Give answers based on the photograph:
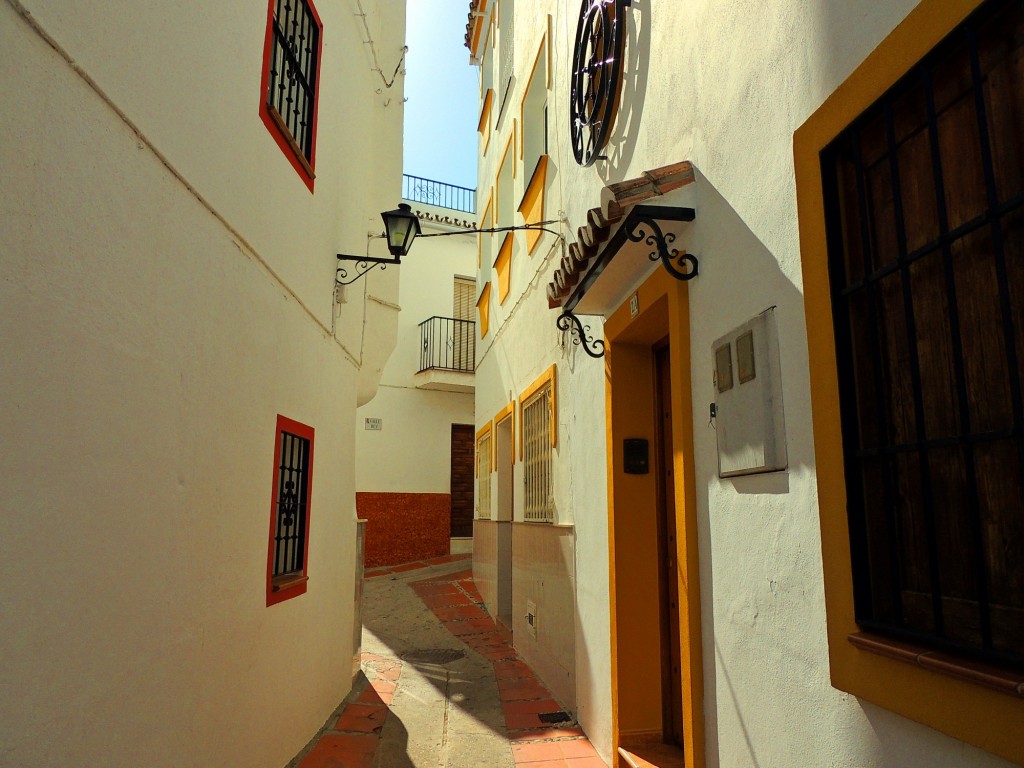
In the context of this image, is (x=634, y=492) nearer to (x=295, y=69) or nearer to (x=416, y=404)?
(x=295, y=69)

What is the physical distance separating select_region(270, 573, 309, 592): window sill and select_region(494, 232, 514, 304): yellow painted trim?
469 cm

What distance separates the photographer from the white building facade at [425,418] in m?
15.9

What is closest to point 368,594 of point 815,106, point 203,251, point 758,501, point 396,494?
point 396,494

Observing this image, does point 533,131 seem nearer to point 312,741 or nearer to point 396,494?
point 312,741

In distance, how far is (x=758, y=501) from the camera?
9.09 feet

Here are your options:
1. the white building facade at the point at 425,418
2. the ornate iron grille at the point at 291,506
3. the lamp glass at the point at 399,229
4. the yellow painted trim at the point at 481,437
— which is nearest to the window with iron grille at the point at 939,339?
the ornate iron grille at the point at 291,506

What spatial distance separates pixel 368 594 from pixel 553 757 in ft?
24.4

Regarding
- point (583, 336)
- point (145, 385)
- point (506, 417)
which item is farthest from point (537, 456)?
point (145, 385)

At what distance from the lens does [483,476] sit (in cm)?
1180

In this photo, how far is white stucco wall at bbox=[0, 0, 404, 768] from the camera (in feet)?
7.13

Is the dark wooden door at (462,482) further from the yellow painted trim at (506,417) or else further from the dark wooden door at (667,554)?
the dark wooden door at (667,554)

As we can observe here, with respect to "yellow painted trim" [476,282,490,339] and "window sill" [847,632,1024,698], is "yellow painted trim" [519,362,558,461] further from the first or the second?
"window sill" [847,632,1024,698]

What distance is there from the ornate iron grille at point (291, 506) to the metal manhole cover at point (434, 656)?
3054 mm

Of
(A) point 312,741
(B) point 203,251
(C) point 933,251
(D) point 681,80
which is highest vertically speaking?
(D) point 681,80
